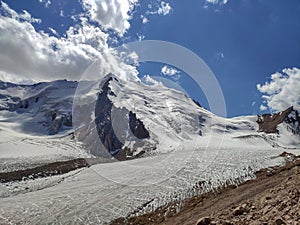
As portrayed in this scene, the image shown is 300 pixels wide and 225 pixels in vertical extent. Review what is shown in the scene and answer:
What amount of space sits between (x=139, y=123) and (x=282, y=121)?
60437 mm

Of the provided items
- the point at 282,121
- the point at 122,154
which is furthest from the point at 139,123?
the point at 282,121

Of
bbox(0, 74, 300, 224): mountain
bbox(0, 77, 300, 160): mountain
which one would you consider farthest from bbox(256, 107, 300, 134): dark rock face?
bbox(0, 74, 300, 224): mountain

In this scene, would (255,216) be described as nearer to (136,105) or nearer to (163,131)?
(163,131)

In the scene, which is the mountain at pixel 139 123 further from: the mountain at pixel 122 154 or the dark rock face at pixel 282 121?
the mountain at pixel 122 154

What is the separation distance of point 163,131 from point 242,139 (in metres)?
25.9

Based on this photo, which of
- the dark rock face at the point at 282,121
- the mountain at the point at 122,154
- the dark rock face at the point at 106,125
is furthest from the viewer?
the dark rock face at the point at 282,121

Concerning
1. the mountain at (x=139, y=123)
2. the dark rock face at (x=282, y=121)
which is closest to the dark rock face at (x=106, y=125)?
the mountain at (x=139, y=123)

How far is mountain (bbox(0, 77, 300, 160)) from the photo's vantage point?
8588cm

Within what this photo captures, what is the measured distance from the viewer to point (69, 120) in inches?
5802

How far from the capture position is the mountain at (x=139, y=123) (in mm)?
85875

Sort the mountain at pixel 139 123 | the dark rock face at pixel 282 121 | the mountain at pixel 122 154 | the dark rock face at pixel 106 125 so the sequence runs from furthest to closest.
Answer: the dark rock face at pixel 282 121, the dark rock face at pixel 106 125, the mountain at pixel 139 123, the mountain at pixel 122 154

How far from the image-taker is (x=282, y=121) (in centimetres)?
12519

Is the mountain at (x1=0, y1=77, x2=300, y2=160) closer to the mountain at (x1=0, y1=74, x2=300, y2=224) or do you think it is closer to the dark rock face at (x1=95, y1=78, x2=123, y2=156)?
the dark rock face at (x1=95, y1=78, x2=123, y2=156)

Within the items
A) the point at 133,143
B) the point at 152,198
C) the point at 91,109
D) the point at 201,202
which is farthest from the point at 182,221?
the point at 91,109
